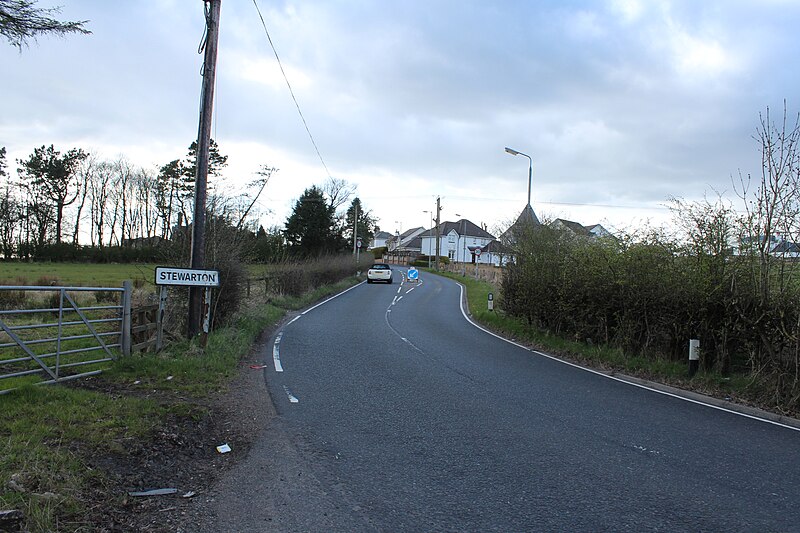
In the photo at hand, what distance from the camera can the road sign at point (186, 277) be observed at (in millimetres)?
9784

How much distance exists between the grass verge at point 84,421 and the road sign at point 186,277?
121 centimetres

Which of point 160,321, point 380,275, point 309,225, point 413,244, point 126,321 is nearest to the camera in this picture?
point 126,321

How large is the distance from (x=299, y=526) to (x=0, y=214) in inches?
2672

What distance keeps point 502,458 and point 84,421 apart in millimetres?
4276

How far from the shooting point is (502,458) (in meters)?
5.48

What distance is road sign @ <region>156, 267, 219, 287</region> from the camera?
32.1 feet

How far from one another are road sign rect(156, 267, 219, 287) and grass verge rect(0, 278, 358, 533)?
1.21 m

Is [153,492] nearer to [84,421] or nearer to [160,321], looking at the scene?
[84,421]

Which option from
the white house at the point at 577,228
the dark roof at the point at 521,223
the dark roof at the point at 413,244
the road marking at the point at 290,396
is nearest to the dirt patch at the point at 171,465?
the road marking at the point at 290,396

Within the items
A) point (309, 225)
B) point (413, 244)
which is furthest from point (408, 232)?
point (309, 225)

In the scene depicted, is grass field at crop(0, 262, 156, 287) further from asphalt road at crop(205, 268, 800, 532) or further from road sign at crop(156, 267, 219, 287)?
asphalt road at crop(205, 268, 800, 532)

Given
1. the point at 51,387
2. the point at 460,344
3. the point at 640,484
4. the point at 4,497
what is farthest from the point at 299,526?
the point at 460,344

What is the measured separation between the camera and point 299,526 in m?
3.92

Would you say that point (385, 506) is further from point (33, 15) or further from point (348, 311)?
point (348, 311)
